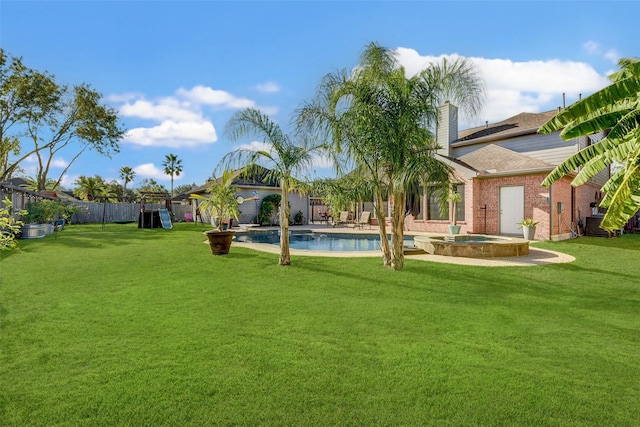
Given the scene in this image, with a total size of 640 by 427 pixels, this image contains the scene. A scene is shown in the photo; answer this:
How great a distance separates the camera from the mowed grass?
2.65 meters

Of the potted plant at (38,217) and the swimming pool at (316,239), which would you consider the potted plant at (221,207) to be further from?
the potted plant at (38,217)

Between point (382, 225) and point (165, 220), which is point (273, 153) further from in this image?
point (165, 220)

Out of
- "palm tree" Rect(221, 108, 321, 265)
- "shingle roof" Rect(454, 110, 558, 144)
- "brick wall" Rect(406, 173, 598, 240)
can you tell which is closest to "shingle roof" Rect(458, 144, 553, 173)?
"brick wall" Rect(406, 173, 598, 240)

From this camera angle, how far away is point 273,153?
8.88 m

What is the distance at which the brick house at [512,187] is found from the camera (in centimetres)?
1520

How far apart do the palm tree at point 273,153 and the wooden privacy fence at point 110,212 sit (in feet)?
84.8

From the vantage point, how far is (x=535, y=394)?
2.87 m

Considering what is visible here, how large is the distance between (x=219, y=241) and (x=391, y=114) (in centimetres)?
649

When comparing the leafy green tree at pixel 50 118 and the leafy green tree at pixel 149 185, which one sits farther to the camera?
the leafy green tree at pixel 149 185

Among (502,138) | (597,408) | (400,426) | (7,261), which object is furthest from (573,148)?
(7,261)

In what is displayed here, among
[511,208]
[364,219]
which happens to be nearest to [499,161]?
[511,208]

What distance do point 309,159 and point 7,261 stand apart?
8.89 metres

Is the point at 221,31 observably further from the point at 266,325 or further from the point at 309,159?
the point at 266,325

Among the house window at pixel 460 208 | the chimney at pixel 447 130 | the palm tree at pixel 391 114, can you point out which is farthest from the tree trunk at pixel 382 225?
the chimney at pixel 447 130
